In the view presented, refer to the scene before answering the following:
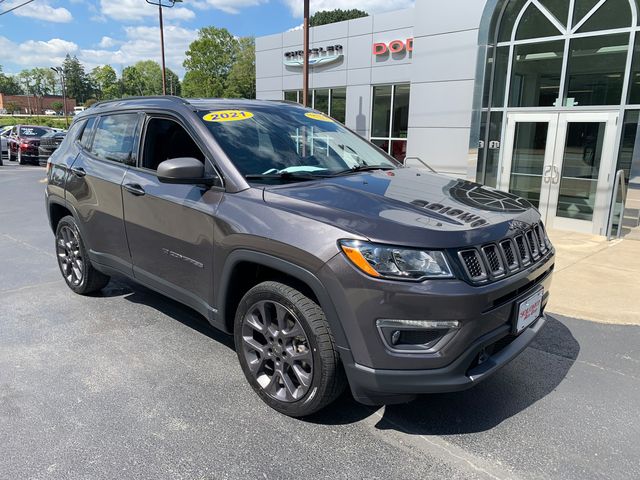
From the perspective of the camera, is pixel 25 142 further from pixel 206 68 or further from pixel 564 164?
pixel 206 68

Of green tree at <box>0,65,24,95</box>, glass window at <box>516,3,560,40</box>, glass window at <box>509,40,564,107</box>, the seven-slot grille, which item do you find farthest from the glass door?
green tree at <box>0,65,24,95</box>

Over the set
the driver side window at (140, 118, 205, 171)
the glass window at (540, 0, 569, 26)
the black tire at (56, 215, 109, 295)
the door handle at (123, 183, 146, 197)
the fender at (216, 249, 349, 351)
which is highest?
the glass window at (540, 0, 569, 26)

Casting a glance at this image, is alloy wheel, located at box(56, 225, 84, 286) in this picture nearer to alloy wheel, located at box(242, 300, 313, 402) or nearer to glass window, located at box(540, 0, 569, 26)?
alloy wheel, located at box(242, 300, 313, 402)

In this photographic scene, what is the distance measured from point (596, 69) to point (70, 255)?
29.9 feet

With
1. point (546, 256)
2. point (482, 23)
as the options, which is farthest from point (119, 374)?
point (482, 23)

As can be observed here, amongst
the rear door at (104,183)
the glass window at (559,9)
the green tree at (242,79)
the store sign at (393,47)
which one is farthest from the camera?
the green tree at (242,79)

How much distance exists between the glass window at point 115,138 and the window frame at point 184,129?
0.43 feet

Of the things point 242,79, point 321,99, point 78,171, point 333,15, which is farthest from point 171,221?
point 242,79

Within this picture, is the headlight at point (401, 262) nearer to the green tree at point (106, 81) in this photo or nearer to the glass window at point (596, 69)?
the glass window at point (596, 69)

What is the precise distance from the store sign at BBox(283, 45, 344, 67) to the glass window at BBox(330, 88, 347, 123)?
1.04 metres

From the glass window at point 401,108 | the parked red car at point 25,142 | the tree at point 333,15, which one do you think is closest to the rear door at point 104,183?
the glass window at point 401,108

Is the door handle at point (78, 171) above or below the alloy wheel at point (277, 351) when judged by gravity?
above

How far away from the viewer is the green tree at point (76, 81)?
123088 millimetres

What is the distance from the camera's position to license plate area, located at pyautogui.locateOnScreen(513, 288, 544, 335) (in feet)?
8.93
